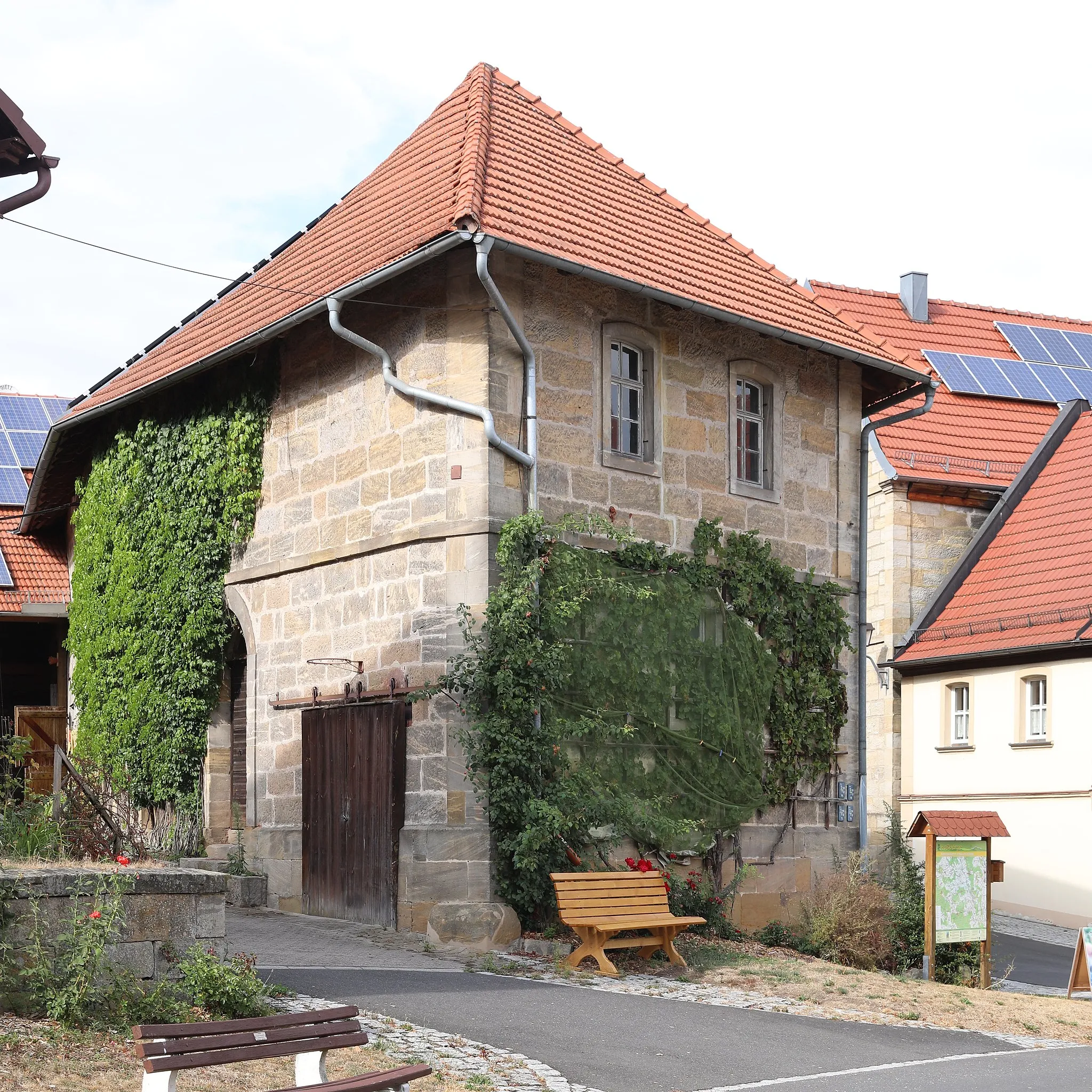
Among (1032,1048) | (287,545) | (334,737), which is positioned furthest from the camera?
(287,545)

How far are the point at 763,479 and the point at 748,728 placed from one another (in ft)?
8.87

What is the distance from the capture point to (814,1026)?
10.2m

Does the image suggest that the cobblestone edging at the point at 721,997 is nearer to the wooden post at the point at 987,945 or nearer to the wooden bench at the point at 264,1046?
the wooden post at the point at 987,945

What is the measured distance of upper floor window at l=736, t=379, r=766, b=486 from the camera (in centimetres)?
1612

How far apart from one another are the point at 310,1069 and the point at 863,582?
38.0ft

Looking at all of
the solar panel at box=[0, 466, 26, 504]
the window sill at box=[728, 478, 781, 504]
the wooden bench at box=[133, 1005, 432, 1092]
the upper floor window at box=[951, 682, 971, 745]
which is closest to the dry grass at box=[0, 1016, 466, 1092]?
the wooden bench at box=[133, 1005, 432, 1092]

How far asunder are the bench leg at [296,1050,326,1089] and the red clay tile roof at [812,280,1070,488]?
674 inches

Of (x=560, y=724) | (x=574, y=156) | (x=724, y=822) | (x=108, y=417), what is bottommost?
(x=724, y=822)

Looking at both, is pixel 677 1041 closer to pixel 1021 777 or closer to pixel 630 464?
pixel 630 464

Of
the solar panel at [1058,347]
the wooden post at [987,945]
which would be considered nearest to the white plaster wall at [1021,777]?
the wooden post at [987,945]

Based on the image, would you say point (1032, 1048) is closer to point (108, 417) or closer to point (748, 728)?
point (748, 728)

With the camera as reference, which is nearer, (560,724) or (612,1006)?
(612,1006)

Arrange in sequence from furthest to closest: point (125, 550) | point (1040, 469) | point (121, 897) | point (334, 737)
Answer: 1. point (1040, 469)
2. point (125, 550)
3. point (334, 737)
4. point (121, 897)

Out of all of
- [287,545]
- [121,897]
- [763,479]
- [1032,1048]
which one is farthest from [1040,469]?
[121,897]
